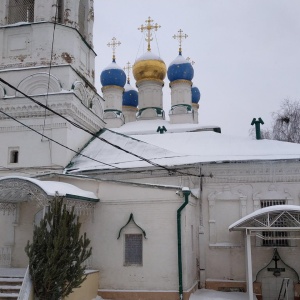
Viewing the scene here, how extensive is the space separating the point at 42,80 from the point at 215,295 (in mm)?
9031

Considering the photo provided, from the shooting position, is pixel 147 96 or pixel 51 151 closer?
pixel 51 151

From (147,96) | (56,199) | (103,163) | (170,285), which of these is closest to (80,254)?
(56,199)

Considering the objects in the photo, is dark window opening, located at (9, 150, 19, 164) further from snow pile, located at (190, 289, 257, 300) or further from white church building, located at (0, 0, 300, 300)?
snow pile, located at (190, 289, 257, 300)

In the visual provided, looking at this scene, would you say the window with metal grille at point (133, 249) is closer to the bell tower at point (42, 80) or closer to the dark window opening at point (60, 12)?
the bell tower at point (42, 80)

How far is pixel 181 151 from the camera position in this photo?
1495cm

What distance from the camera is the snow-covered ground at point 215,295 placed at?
40.5 feet

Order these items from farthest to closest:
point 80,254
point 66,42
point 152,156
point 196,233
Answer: point 66,42, point 152,156, point 196,233, point 80,254

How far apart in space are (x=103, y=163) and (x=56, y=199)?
4408 millimetres

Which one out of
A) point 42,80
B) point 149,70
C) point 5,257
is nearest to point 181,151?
point 42,80

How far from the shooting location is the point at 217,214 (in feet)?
46.5

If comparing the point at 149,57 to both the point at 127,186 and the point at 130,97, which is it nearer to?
the point at 130,97

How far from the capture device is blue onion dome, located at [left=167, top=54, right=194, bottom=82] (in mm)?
23953

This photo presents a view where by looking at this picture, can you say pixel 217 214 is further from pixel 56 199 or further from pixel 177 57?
pixel 177 57

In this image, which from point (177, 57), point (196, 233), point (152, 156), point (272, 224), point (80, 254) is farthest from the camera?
point (177, 57)
